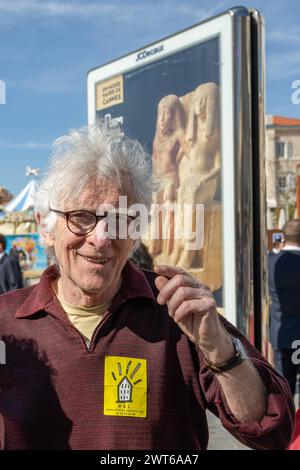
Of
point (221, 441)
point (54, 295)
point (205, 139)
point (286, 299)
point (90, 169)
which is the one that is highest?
point (205, 139)

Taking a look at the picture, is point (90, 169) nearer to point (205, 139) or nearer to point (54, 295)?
point (54, 295)

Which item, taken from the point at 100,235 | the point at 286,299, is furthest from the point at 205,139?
the point at 286,299

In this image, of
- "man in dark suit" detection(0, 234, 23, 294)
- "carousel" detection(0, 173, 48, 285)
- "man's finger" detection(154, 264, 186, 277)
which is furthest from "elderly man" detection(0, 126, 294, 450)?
"carousel" detection(0, 173, 48, 285)

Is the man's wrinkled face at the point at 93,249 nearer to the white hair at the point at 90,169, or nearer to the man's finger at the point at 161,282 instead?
the white hair at the point at 90,169

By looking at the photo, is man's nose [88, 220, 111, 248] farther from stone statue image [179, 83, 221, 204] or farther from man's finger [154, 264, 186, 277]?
stone statue image [179, 83, 221, 204]

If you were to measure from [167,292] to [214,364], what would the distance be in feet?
0.77

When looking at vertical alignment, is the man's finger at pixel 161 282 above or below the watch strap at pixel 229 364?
above

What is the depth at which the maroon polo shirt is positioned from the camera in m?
1.56

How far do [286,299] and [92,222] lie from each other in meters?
3.40

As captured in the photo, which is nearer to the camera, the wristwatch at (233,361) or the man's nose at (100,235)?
the wristwatch at (233,361)

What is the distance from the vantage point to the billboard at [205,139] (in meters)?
2.38

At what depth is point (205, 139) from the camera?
261 cm

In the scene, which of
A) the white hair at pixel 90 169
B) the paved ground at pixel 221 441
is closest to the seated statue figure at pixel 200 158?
the white hair at pixel 90 169

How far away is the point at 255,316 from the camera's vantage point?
92.7 inches
